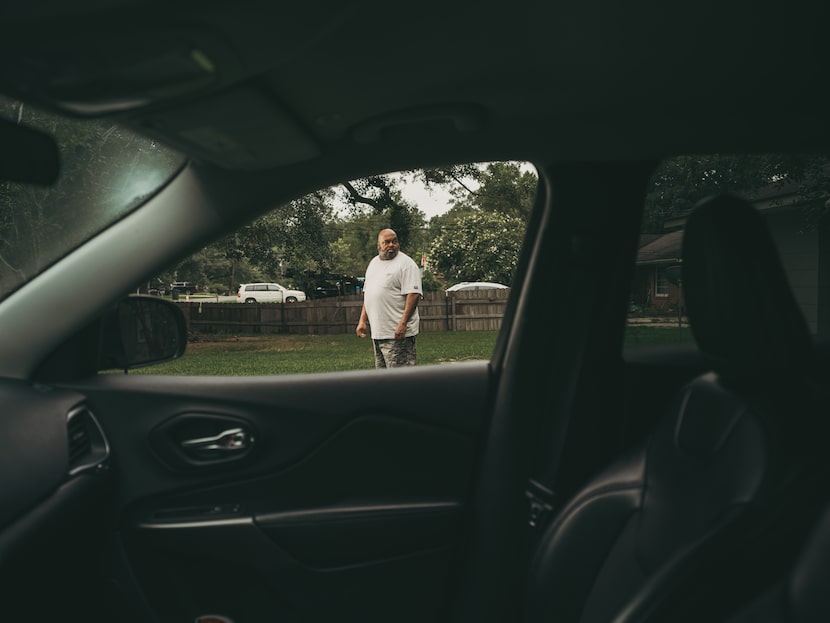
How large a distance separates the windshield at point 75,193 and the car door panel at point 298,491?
581 mm

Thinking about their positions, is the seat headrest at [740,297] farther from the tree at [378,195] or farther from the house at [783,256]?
the tree at [378,195]

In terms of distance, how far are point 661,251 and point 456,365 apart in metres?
0.74

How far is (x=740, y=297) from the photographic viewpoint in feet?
4.74

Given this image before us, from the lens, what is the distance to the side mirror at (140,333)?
206 centimetres

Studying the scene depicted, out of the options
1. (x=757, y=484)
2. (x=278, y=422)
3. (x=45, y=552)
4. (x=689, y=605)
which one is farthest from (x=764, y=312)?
(x=45, y=552)

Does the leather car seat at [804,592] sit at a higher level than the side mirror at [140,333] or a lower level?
lower

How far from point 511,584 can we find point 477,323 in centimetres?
1882

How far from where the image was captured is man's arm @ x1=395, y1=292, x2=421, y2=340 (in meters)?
5.92

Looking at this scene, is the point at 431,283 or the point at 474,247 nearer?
the point at 431,283

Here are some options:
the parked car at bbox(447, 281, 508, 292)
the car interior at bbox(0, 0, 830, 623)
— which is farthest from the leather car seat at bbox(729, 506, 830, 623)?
the parked car at bbox(447, 281, 508, 292)

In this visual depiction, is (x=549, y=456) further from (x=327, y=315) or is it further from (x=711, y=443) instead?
(x=327, y=315)

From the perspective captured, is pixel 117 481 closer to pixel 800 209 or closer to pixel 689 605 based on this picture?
pixel 689 605

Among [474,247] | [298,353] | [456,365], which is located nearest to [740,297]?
[456,365]

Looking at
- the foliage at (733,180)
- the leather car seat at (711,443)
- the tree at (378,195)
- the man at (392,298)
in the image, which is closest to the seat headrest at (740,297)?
the leather car seat at (711,443)
